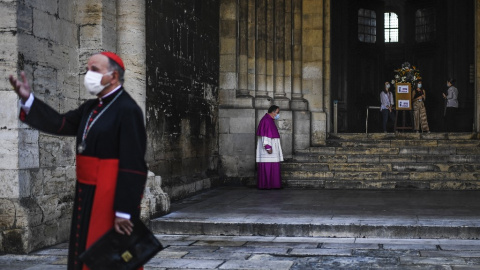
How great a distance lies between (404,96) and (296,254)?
Answer: 1048 centimetres

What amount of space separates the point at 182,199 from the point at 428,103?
13.9 meters

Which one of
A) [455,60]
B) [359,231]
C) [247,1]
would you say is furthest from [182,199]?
[455,60]

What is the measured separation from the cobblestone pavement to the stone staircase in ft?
16.0

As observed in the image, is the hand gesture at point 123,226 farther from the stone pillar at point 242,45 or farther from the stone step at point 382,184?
the stone pillar at point 242,45

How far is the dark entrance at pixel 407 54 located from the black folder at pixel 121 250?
16368mm

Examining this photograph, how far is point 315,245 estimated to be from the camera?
6781mm

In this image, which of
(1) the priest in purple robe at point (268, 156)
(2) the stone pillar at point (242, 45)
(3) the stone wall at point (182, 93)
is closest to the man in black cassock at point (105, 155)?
(3) the stone wall at point (182, 93)

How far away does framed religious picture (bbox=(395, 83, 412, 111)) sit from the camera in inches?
629

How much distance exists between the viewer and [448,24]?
69.6 feet

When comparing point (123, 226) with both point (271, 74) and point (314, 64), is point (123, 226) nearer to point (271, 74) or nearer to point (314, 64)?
point (271, 74)

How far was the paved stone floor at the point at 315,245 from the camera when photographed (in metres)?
5.84

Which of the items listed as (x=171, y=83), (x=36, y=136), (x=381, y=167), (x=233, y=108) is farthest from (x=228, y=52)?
(x=36, y=136)

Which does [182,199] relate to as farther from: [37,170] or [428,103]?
[428,103]

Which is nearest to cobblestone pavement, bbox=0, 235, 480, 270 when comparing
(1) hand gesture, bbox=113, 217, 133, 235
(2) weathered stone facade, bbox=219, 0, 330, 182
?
(1) hand gesture, bbox=113, 217, 133, 235
